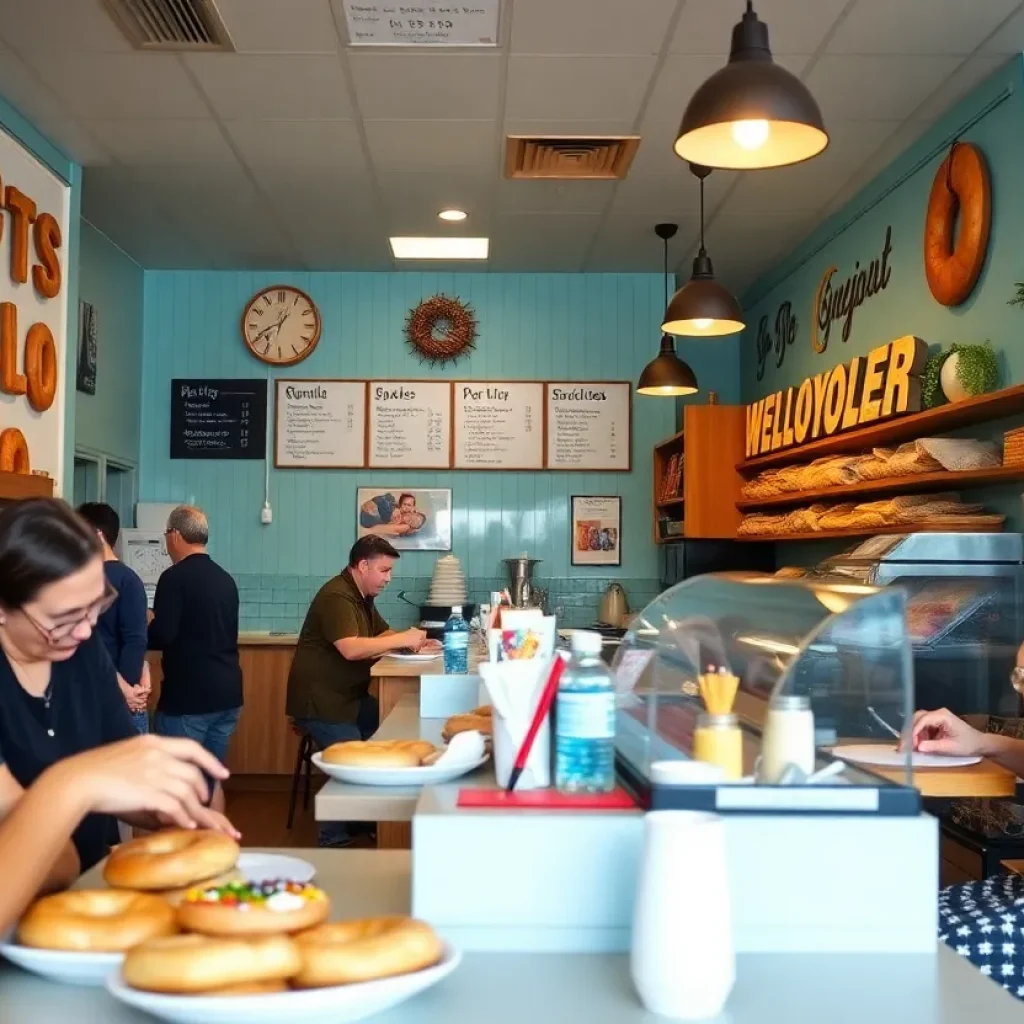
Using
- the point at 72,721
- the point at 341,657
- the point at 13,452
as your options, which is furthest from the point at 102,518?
the point at 72,721

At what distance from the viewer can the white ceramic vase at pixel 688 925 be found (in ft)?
3.85

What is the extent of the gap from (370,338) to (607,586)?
2180 mm

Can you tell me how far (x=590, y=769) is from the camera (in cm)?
158

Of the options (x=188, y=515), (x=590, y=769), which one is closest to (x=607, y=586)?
(x=188, y=515)

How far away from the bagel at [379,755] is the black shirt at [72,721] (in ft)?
1.36

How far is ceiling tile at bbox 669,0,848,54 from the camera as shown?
386cm

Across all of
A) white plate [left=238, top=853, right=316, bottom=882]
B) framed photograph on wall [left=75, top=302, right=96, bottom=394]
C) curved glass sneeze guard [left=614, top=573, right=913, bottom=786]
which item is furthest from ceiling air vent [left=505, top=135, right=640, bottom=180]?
white plate [left=238, top=853, right=316, bottom=882]

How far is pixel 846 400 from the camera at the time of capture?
518cm

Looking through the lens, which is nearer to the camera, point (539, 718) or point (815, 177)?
point (539, 718)

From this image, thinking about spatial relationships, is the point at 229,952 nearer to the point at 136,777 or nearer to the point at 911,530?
the point at 136,777

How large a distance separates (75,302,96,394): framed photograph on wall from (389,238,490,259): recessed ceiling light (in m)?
1.73

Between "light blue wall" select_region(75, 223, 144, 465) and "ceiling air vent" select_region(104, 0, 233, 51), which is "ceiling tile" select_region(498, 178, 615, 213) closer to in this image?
"ceiling air vent" select_region(104, 0, 233, 51)

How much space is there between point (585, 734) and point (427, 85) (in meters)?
3.56

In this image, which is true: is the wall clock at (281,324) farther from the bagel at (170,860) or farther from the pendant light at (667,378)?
the bagel at (170,860)
